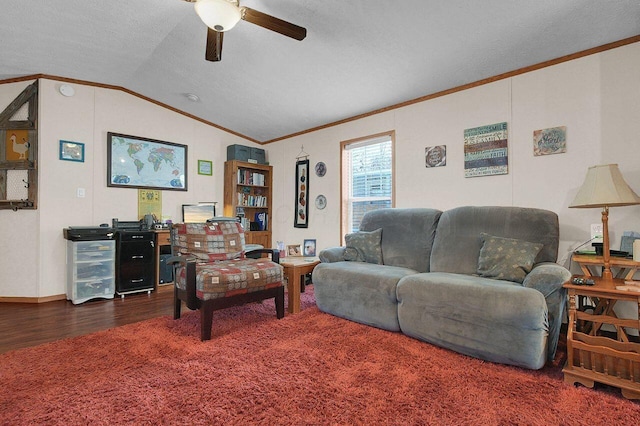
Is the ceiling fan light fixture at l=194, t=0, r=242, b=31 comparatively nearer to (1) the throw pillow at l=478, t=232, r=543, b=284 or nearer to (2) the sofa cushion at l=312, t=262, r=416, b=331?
(2) the sofa cushion at l=312, t=262, r=416, b=331

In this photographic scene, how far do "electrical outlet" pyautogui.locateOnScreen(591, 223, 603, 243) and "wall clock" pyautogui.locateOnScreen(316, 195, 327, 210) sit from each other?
3.07m

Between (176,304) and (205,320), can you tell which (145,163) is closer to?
(176,304)

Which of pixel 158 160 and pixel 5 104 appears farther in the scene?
pixel 158 160

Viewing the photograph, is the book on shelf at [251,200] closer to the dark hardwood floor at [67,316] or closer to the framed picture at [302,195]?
the framed picture at [302,195]

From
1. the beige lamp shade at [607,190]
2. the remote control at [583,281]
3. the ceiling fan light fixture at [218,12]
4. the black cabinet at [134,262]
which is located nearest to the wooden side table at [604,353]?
the remote control at [583,281]

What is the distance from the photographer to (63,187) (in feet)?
12.4

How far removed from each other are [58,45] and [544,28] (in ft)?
14.3

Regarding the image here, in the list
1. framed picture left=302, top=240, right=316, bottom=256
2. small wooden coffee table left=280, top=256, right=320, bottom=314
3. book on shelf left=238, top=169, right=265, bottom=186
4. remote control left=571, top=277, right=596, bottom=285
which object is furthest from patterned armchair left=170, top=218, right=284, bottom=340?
remote control left=571, top=277, right=596, bottom=285

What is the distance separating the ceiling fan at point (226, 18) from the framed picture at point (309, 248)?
276 centimetres

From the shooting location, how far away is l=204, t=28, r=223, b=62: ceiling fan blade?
2336 mm

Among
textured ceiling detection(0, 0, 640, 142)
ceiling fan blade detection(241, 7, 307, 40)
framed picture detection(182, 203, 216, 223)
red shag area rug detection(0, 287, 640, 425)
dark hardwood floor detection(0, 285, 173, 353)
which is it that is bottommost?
dark hardwood floor detection(0, 285, 173, 353)

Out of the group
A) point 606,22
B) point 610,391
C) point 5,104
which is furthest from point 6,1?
point 610,391

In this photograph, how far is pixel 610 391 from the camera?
1.66 m

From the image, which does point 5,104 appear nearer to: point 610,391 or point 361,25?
point 361,25
